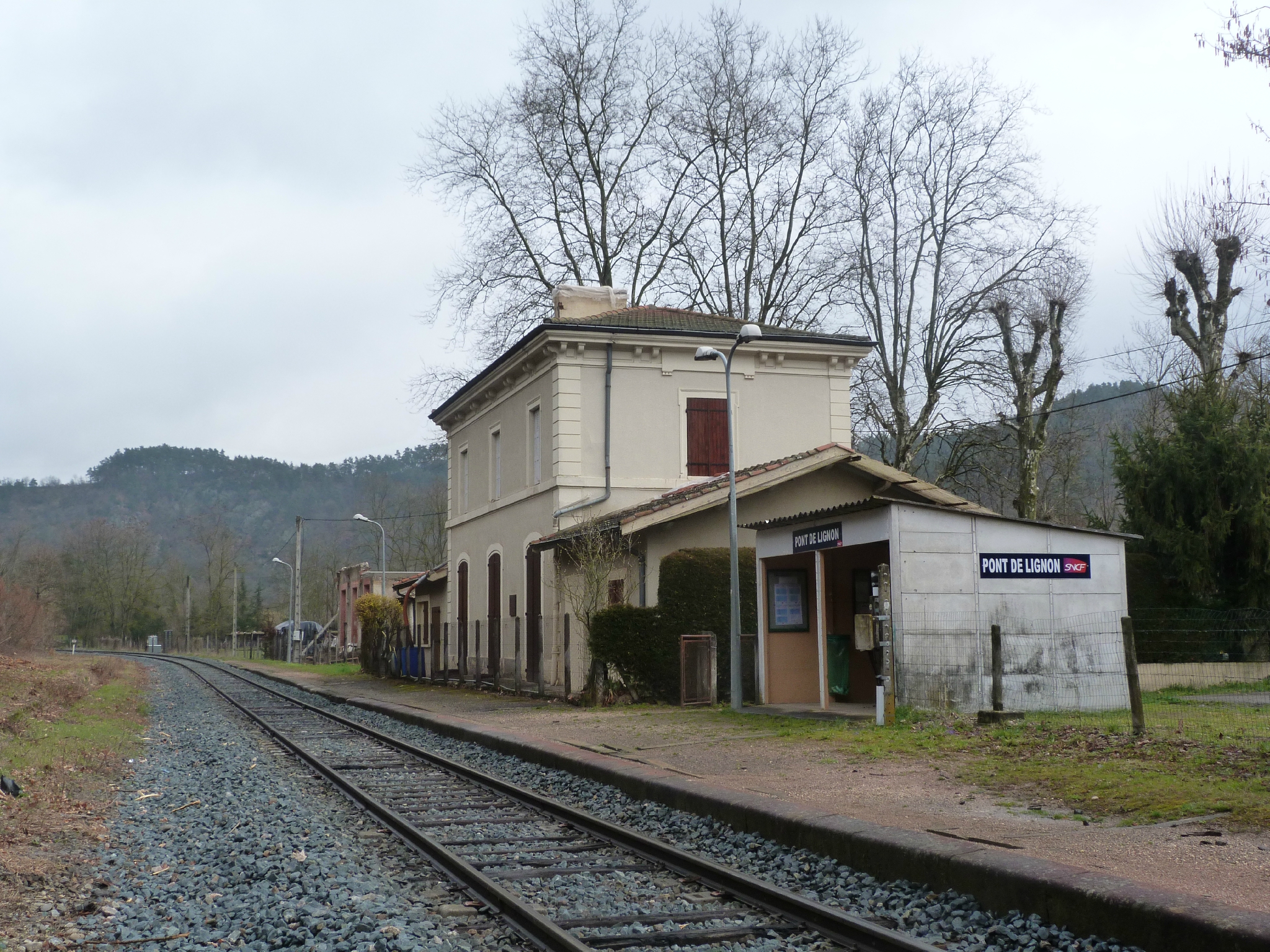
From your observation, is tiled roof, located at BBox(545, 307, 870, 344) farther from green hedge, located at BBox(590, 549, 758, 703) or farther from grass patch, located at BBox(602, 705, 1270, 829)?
grass patch, located at BBox(602, 705, 1270, 829)

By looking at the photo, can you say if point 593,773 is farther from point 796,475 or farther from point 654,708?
point 796,475

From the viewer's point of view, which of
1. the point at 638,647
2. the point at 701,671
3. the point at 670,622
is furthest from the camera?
the point at 670,622

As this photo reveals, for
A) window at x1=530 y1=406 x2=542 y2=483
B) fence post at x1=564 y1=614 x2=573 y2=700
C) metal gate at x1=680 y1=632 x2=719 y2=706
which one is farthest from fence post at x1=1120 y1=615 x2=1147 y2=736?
window at x1=530 y1=406 x2=542 y2=483

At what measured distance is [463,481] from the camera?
33.6m

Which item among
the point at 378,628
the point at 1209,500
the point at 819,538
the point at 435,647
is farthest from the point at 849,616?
the point at 378,628

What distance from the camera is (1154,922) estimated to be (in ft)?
17.8

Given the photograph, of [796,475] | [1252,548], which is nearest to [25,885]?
[796,475]

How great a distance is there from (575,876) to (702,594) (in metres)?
13.4

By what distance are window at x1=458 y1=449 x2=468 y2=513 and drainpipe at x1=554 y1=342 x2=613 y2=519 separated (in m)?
8.84

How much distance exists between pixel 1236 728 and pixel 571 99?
28512mm

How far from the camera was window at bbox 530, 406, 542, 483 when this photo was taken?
26578 mm

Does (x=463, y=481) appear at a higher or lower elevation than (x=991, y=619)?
higher

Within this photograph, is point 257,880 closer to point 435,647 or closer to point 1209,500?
point 1209,500

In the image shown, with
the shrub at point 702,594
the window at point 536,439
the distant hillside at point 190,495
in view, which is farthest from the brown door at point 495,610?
the distant hillside at point 190,495
